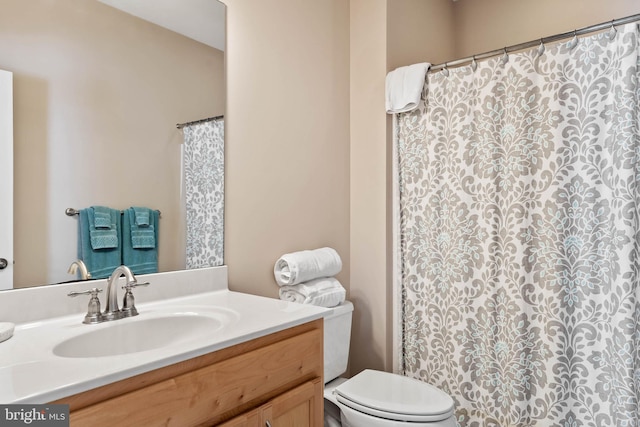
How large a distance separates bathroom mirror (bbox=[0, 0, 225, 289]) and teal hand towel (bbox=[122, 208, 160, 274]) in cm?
3

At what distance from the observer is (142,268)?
1399 millimetres

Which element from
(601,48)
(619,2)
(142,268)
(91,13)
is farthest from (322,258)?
(619,2)

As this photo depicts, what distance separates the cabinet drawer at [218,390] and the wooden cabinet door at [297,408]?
0.02 meters

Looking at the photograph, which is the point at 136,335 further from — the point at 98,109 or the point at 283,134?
the point at 283,134

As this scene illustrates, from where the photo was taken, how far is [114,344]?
3.72ft

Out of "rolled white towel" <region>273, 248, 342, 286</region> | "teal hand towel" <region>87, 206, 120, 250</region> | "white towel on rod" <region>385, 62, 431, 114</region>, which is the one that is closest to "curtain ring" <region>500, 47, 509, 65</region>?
"white towel on rod" <region>385, 62, 431, 114</region>

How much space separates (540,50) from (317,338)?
1.52 metres

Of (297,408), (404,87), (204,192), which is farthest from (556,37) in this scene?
(297,408)

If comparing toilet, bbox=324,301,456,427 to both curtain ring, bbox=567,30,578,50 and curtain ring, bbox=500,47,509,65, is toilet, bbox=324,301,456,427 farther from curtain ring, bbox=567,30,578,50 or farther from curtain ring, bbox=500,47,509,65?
curtain ring, bbox=567,30,578,50

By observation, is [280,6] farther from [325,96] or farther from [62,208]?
[62,208]

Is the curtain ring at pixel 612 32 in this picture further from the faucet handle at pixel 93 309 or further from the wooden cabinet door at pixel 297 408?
the faucet handle at pixel 93 309

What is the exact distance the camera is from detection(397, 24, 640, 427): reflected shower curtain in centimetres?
154

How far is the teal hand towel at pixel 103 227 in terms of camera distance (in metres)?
1.27

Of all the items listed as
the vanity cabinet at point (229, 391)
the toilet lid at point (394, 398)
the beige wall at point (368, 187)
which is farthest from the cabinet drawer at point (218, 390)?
the beige wall at point (368, 187)
